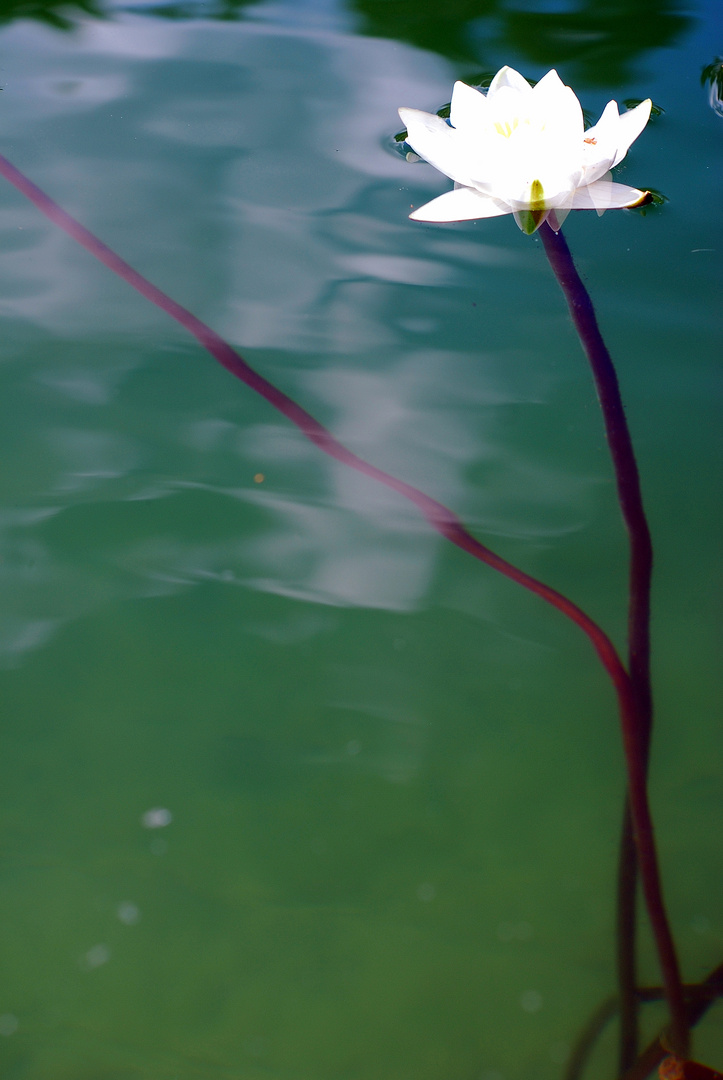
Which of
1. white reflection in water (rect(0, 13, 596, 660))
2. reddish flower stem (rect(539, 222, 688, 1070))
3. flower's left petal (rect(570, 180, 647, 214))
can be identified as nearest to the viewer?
reddish flower stem (rect(539, 222, 688, 1070))

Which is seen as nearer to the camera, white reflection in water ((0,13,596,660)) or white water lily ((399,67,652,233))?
white water lily ((399,67,652,233))

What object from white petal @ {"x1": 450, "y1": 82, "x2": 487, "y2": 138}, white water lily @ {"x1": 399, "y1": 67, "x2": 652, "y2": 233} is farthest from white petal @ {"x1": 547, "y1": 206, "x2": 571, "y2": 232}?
white petal @ {"x1": 450, "y1": 82, "x2": 487, "y2": 138}

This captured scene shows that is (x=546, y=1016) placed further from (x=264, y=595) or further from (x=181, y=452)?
(x=181, y=452)

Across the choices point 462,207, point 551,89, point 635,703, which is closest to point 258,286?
point 462,207

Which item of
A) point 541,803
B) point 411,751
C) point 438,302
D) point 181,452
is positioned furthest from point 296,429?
point 541,803

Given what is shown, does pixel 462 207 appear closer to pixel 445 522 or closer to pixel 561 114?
pixel 561 114

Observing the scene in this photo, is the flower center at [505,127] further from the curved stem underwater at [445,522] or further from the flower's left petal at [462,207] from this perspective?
the curved stem underwater at [445,522]

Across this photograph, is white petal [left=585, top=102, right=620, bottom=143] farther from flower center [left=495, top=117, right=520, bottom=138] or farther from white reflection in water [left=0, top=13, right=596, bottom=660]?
white reflection in water [left=0, top=13, right=596, bottom=660]

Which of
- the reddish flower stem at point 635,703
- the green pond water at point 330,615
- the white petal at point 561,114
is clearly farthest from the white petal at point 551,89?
the green pond water at point 330,615
